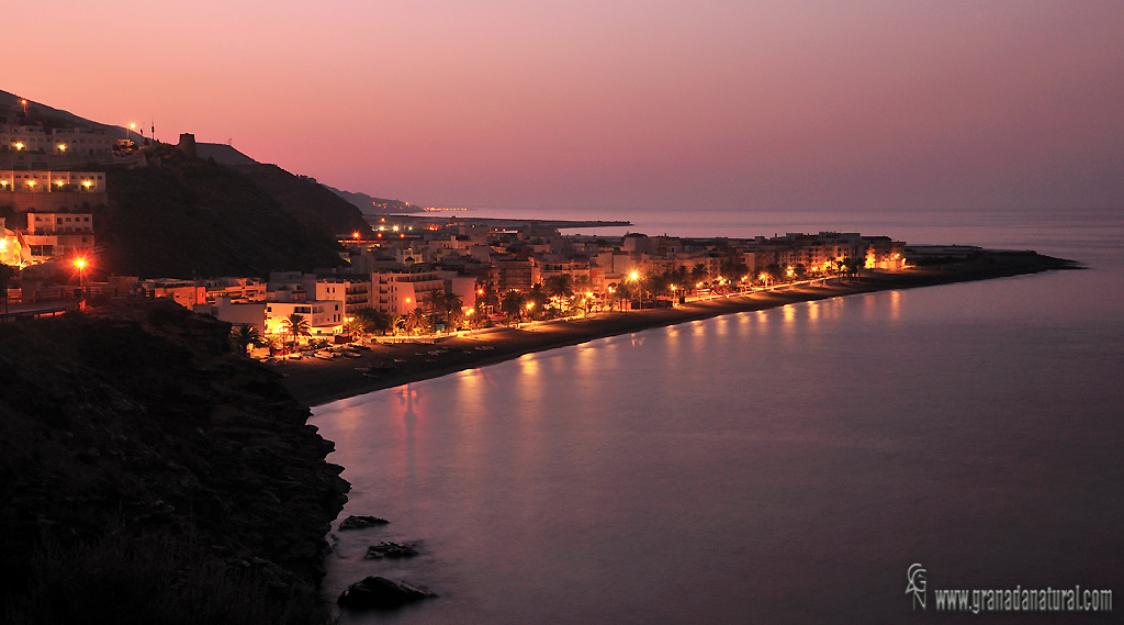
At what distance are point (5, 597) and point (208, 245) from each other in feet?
130

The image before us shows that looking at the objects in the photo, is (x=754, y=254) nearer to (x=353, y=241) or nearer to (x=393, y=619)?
(x=353, y=241)

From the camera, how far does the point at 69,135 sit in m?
46.2

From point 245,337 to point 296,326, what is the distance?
5.99 meters

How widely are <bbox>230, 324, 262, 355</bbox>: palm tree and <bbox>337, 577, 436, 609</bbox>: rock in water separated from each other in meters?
15.0

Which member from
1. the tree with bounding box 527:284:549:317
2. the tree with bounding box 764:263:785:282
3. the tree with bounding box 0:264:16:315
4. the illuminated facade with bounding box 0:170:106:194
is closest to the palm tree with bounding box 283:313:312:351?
the tree with bounding box 0:264:16:315

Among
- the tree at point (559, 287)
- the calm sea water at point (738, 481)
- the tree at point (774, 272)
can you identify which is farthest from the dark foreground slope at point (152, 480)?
the tree at point (774, 272)

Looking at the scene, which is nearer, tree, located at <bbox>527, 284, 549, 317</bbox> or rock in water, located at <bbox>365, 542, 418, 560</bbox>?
rock in water, located at <bbox>365, 542, 418, 560</bbox>

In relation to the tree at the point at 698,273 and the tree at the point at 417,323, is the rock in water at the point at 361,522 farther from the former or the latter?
the tree at the point at 698,273

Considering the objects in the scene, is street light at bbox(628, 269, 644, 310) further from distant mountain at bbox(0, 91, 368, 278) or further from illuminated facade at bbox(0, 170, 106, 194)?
illuminated facade at bbox(0, 170, 106, 194)

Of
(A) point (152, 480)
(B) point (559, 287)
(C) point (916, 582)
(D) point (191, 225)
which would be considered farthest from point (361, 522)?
(B) point (559, 287)

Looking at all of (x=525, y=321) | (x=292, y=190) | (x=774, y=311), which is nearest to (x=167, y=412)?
(x=525, y=321)

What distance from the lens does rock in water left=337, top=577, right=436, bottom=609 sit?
12.8 m

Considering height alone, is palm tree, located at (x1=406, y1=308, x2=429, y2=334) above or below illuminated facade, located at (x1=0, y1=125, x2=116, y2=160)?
below

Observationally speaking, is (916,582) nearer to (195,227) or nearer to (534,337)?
(534,337)
